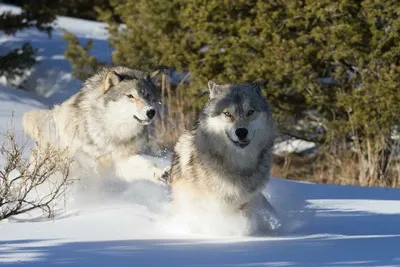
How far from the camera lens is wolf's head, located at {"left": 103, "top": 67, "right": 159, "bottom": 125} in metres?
8.62

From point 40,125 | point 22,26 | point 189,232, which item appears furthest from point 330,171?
point 189,232

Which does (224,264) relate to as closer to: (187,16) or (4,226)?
(4,226)

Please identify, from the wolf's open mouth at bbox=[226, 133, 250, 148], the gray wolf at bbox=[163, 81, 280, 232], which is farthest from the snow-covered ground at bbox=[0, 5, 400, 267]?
the wolf's open mouth at bbox=[226, 133, 250, 148]

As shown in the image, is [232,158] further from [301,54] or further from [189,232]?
[301,54]

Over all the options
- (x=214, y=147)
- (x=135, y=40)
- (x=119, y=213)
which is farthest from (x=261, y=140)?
(x=135, y=40)

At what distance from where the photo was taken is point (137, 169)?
8.59 metres

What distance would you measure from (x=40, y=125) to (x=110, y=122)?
897 millimetres

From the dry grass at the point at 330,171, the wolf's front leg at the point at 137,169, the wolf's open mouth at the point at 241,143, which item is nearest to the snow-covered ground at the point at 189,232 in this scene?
the wolf's front leg at the point at 137,169

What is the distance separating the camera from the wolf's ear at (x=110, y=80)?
879cm

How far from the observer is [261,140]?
6707mm

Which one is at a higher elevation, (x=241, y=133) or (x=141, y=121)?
(x=141, y=121)

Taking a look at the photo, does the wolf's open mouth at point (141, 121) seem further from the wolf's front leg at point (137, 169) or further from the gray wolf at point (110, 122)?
the wolf's front leg at point (137, 169)

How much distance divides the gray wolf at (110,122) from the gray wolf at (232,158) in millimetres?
1944

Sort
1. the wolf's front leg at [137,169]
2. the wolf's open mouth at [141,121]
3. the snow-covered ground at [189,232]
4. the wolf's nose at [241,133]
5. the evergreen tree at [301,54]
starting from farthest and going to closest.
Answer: the evergreen tree at [301,54]
the wolf's open mouth at [141,121]
the wolf's front leg at [137,169]
the wolf's nose at [241,133]
the snow-covered ground at [189,232]
